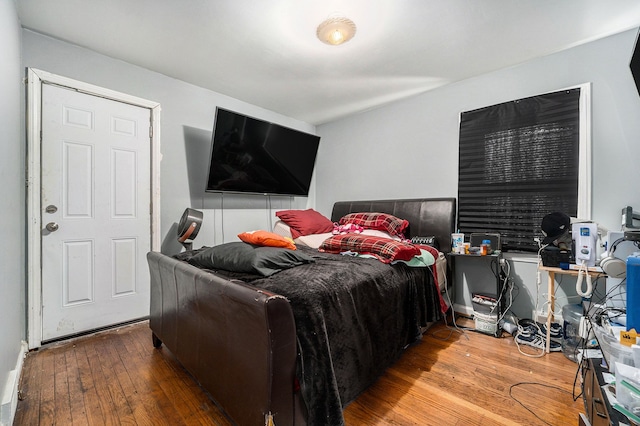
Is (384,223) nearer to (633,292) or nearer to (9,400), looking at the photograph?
(633,292)

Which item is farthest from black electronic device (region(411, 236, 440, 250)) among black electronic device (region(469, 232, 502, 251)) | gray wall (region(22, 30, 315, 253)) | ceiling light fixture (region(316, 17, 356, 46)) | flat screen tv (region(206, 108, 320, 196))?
gray wall (region(22, 30, 315, 253))

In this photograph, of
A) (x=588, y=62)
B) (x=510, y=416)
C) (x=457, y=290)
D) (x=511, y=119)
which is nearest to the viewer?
(x=510, y=416)

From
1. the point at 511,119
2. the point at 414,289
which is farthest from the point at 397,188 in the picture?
the point at 414,289

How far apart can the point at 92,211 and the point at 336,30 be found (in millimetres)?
2537

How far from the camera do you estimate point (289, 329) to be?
1069 millimetres

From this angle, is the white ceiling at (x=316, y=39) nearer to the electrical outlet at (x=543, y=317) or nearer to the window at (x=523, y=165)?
the window at (x=523, y=165)

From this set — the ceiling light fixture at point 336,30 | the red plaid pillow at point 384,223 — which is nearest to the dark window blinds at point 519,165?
the red plaid pillow at point 384,223

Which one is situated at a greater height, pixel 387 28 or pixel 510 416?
pixel 387 28

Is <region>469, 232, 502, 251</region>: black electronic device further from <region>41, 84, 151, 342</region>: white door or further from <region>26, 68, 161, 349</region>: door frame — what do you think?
<region>26, 68, 161, 349</region>: door frame

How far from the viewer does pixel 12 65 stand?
1.62m

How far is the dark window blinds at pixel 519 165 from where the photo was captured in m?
2.25

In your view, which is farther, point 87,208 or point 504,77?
point 504,77

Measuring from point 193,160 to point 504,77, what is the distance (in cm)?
333

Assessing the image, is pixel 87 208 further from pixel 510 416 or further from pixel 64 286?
pixel 510 416
